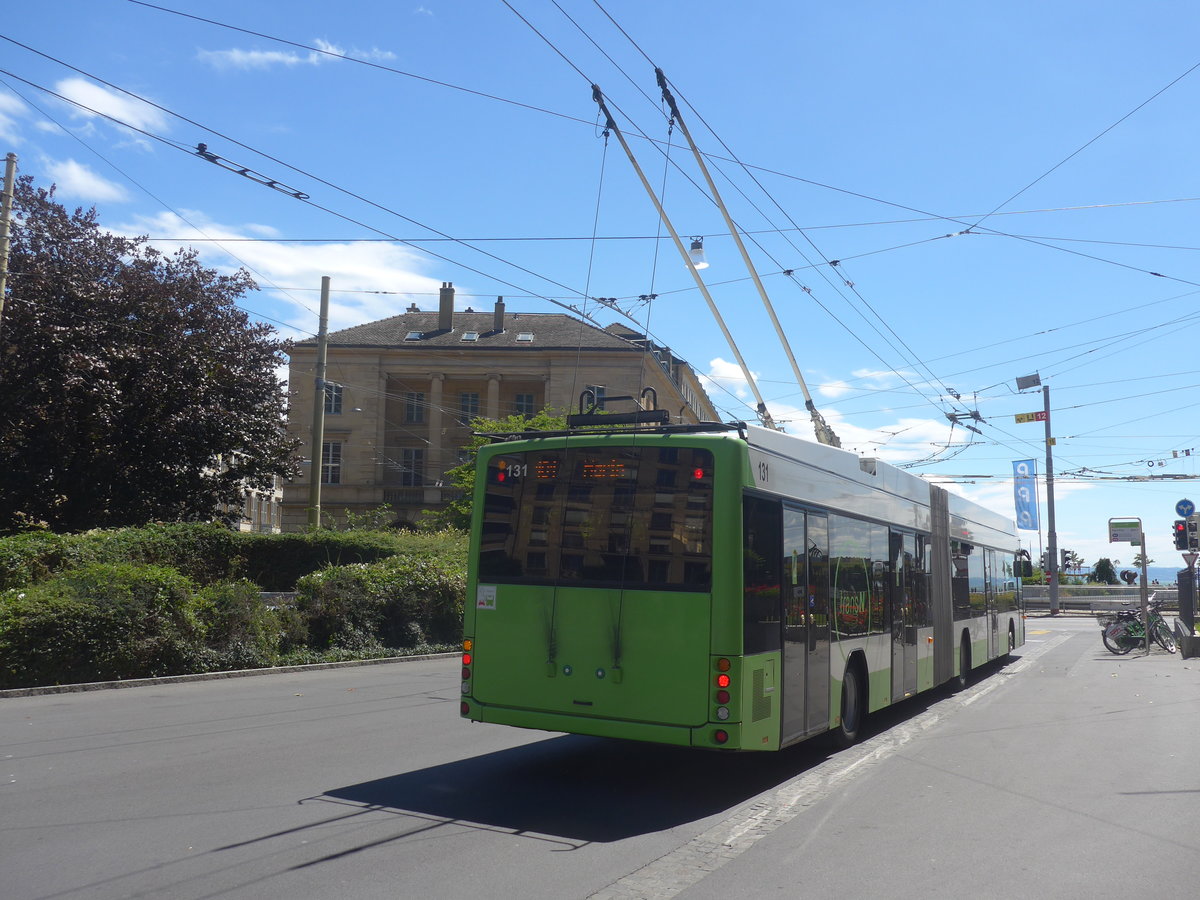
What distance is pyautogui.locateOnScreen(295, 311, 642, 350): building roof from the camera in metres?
69.9

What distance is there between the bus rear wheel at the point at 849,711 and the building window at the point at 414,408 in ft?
202

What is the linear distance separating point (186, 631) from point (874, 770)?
11412mm

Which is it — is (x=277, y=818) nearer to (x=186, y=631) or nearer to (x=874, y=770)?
(x=874, y=770)

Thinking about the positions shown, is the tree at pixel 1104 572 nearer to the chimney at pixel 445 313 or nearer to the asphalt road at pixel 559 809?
the chimney at pixel 445 313

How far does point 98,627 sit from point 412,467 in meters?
55.0

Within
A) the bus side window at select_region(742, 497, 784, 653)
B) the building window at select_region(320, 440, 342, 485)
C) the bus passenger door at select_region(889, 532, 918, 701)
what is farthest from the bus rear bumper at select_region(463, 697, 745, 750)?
the building window at select_region(320, 440, 342, 485)

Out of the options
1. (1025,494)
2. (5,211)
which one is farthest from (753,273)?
(1025,494)

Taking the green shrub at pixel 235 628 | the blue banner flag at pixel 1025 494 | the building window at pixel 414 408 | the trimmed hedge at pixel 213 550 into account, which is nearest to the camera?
the green shrub at pixel 235 628

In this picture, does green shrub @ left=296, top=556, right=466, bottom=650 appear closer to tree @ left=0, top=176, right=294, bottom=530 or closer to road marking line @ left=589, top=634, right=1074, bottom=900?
tree @ left=0, top=176, right=294, bottom=530

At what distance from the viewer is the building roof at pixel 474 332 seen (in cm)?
6994

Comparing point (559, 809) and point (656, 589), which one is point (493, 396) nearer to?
point (656, 589)

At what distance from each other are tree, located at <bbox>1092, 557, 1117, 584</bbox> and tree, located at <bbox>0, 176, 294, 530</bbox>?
68582 mm

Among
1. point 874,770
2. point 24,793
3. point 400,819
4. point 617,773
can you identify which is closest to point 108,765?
point 24,793

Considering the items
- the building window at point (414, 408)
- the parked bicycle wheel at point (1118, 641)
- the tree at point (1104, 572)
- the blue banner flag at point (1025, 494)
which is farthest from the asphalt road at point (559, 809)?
the tree at point (1104, 572)
